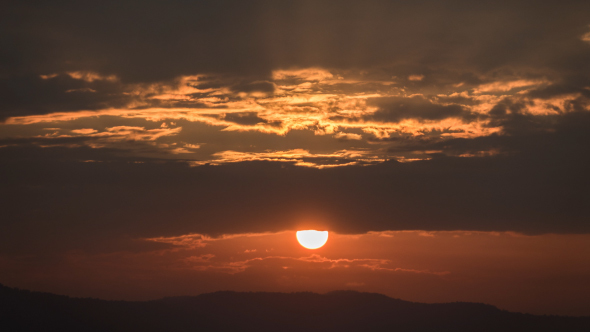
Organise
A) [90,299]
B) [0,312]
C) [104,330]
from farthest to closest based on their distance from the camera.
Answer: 1. [90,299]
2. [104,330]
3. [0,312]

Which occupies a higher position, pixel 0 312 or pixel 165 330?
pixel 165 330

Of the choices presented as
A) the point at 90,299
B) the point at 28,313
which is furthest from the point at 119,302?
the point at 28,313

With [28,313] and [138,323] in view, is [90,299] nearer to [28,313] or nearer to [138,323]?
[138,323]

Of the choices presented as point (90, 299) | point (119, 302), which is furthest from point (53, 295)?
point (119, 302)

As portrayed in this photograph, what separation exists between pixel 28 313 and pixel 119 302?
44.5m

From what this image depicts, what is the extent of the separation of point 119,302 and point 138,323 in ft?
52.8

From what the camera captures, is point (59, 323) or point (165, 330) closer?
point (59, 323)

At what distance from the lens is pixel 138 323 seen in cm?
18488

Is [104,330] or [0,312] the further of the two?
[104,330]

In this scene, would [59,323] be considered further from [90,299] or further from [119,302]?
[119,302]

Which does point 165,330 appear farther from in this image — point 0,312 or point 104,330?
point 0,312

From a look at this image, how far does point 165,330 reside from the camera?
611 ft

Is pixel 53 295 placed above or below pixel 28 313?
above

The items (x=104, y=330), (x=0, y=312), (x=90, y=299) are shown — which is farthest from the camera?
(x=90, y=299)
